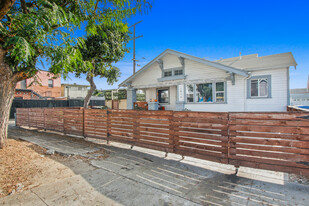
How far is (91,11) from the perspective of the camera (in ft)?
16.8

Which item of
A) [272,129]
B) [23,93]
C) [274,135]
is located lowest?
[274,135]

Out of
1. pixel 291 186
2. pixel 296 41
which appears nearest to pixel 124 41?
pixel 291 186

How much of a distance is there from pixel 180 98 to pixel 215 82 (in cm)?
255

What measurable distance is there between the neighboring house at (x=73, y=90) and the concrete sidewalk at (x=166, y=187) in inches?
1331

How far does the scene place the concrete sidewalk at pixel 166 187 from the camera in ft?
7.59

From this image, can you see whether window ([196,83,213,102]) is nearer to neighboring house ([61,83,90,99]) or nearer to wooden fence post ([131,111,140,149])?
wooden fence post ([131,111,140,149])

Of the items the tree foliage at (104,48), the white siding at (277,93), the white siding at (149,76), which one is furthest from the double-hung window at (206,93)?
the tree foliage at (104,48)

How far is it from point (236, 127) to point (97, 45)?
8.16 metres

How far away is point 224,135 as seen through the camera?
328 centimetres

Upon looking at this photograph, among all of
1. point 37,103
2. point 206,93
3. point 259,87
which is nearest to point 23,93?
point 37,103

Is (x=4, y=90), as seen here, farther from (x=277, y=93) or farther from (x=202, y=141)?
(x=277, y=93)

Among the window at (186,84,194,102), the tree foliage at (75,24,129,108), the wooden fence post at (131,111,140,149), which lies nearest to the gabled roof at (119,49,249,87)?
the window at (186,84,194,102)

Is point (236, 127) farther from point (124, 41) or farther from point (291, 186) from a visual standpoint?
point (124, 41)

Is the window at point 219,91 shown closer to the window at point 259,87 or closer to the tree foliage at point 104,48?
the window at point 259,87
